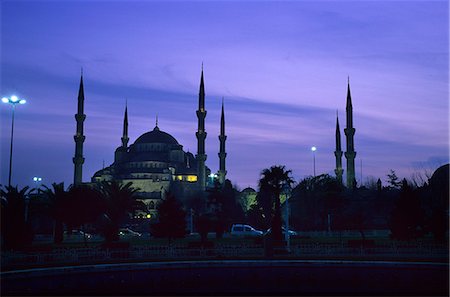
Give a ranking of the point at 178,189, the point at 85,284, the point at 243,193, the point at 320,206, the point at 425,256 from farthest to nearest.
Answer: the point at 243,193, the point at 178,189, the point at 320,206, the point at 425,256, the point at 85,284

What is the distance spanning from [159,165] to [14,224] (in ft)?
237

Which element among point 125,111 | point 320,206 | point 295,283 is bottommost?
point 295,283

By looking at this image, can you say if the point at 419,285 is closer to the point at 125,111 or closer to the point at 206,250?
the point at 206,250

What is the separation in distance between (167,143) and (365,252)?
82049 millimetres

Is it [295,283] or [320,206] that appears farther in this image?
[320,206]

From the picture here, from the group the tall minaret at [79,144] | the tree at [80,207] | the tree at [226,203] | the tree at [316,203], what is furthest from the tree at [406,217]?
the tall minaret at [79,144]

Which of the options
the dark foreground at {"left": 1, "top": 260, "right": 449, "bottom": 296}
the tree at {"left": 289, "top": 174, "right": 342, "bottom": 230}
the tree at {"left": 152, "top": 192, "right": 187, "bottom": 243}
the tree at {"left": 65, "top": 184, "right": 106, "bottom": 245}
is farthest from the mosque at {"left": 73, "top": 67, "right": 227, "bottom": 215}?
the dark foreground at {"left": 1, "top": 260, "right": 449, "bottom": 296}

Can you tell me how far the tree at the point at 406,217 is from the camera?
35094 millimetres

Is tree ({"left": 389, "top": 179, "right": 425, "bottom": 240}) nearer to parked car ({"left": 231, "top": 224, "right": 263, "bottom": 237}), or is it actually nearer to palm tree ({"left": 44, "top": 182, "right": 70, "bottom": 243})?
parked car ({"left": 231, "top": 224, "right": 263, "bottom": 237})

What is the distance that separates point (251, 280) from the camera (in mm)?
24781

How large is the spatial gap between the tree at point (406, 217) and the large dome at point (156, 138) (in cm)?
7645

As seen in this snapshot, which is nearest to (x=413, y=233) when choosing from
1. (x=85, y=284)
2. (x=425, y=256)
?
(x=425, y=256)

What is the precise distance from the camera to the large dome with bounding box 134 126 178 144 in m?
108

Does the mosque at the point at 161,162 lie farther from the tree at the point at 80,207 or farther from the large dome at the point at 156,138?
the tree at the point at 80,207
